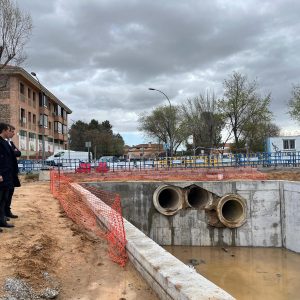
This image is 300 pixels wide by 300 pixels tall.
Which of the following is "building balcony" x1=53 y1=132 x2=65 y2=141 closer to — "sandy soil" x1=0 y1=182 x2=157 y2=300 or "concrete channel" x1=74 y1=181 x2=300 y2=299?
"concrete channel" x1=74 y1=181 x2=300 y2=299

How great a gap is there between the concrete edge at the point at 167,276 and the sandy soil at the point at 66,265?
149mm

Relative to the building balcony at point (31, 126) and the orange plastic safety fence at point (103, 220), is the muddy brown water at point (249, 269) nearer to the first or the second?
the orange plastic safety fence at point (103, 220)

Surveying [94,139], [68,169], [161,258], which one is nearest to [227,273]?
[161,258]

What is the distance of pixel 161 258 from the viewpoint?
4.88 m

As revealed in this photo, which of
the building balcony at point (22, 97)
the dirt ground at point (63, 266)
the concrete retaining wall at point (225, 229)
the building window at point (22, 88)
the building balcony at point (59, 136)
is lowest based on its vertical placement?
the concrete retaining wall at point (225, 229)

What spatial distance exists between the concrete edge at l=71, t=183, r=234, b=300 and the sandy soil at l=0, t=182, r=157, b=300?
0.49 feet

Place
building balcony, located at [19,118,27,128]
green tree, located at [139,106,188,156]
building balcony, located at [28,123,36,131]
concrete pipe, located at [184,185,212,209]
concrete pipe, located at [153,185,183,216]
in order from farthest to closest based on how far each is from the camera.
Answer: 1. green tree, located at [139,106,188,156]
2. building balcony, located at [28,123,36,131]
3. building balcony, located at [19,118,27,128]
4. concrete pipe, located at [184,185,212,209]
5. concrete pipe, located at [153,185,183,216]

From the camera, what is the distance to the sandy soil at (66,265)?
14.8 ft

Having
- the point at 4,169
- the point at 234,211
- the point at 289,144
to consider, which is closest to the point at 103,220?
the point at 4,169

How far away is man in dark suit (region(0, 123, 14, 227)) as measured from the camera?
6.59 meters

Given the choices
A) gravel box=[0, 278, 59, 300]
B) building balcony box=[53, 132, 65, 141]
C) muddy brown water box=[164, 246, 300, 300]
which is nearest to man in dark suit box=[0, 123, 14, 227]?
gravel box=[0, 278, 59, 300]

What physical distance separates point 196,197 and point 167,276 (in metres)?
17.9

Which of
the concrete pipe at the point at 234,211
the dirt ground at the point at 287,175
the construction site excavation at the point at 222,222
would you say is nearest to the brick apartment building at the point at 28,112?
the construction site excavation at the point at 222,222

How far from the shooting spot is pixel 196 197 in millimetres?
21906
